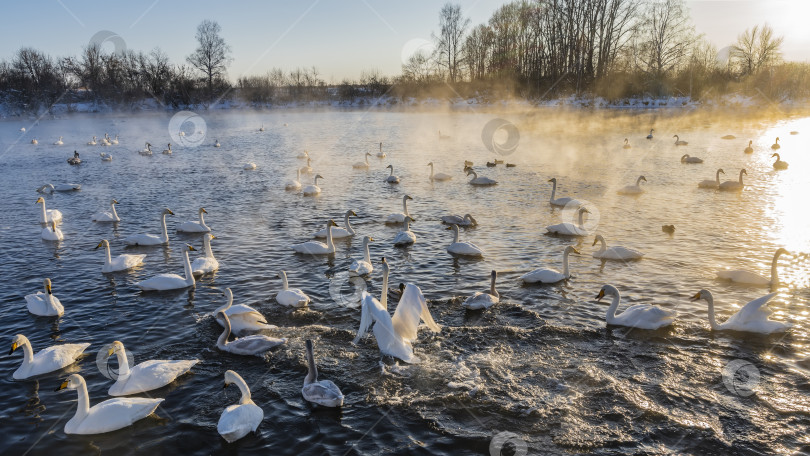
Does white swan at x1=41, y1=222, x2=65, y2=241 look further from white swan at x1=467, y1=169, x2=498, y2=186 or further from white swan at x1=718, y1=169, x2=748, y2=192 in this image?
white swan at x1=718, y1=169, x2=748, y2=192

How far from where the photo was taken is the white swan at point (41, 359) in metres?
8.12

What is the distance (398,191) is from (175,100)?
→ 6996 cm

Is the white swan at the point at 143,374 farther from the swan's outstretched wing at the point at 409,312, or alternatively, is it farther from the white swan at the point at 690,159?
the white swan at the point at 690,159

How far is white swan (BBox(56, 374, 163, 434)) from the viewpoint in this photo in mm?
6762

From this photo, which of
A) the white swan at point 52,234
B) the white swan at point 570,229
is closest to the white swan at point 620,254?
the white swan at point 570,229

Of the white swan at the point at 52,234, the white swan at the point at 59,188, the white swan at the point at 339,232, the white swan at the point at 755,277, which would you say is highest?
the white swan at the point at 59,188

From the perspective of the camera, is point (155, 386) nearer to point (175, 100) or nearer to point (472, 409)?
point (472, 409)

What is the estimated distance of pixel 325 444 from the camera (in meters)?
6.62

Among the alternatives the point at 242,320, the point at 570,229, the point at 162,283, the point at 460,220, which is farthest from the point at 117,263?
Answer: the point at 570,229

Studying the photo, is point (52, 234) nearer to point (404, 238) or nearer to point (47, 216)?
point (47, 216)

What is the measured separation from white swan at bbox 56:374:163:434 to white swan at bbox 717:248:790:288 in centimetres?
1161

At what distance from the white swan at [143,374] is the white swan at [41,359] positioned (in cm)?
99

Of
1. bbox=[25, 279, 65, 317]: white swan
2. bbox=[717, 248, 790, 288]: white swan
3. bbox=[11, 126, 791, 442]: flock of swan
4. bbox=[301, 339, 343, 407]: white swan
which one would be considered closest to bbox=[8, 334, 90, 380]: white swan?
bbox=[11, 126, 791, 442]: flock of swan

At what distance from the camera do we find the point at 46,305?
1018cm
